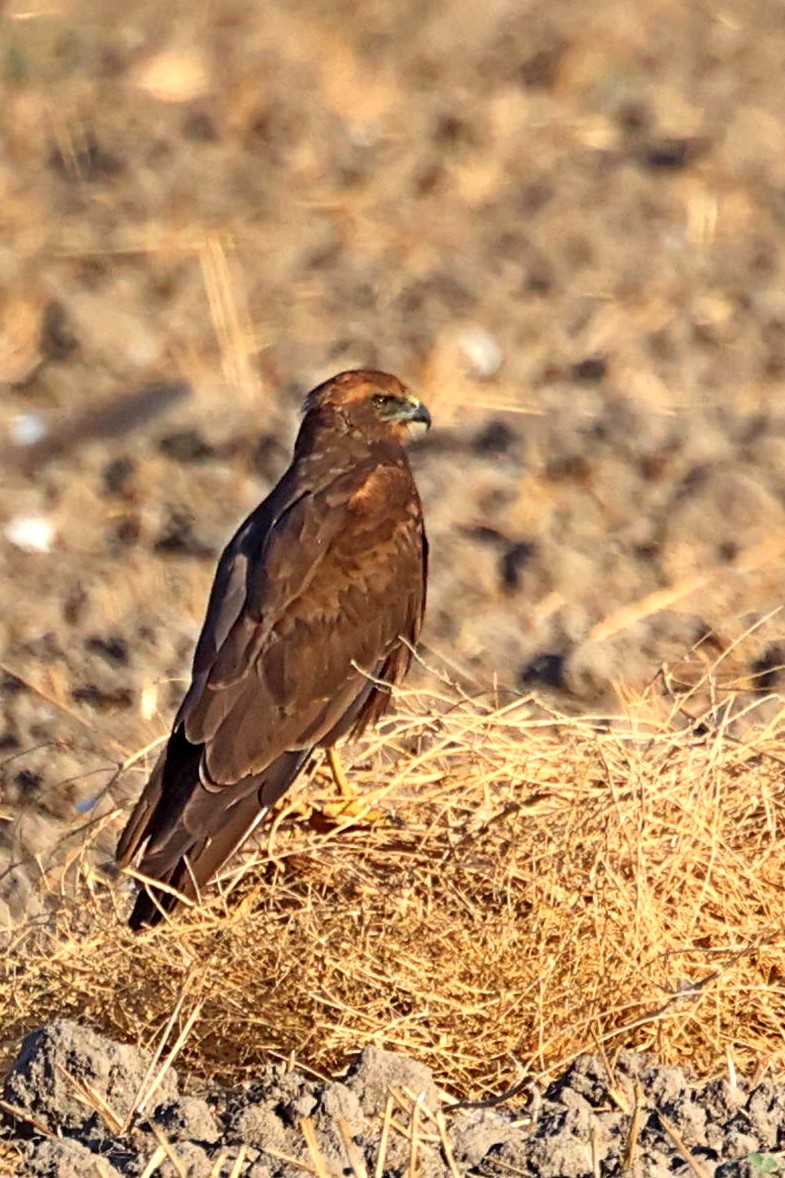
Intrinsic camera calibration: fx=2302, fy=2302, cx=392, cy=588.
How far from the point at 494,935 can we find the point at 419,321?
18.5 feet

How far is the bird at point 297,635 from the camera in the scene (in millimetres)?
5621

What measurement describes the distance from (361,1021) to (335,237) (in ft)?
21.9

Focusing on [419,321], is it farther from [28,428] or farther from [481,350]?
[28,428]

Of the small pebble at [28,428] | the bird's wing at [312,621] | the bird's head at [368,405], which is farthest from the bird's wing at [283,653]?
the small pebble at [28,428]

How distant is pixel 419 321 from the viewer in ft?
33.6

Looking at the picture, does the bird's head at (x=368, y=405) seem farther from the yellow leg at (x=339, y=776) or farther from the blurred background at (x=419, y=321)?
the yellow leg at (x=339, y=776)

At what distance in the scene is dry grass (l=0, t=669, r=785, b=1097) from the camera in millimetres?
4918

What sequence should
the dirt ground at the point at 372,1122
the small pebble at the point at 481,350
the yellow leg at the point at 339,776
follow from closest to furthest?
the dirt ground at the point at 372,1122 < the yellow leg at the point at 339,776 < the small pebble at the point at 481,350

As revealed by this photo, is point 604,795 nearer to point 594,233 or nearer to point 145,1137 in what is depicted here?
point 145,1137

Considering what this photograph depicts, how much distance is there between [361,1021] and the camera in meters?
4.94

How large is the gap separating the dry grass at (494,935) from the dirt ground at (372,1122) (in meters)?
0.14

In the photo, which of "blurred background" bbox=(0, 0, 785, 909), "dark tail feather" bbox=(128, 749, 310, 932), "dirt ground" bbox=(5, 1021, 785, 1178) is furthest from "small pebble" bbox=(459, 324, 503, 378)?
"dirt ground" bbox=(5, 1021, 785, 1178)

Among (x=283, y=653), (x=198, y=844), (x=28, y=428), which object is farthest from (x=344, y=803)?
(x=28, y=428)

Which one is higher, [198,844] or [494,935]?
[494,935]
